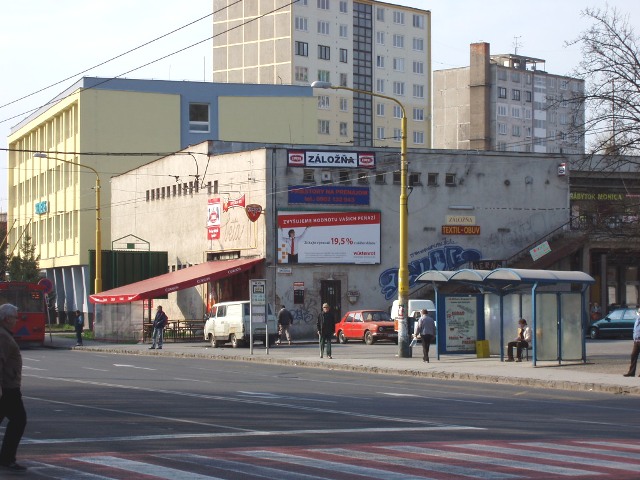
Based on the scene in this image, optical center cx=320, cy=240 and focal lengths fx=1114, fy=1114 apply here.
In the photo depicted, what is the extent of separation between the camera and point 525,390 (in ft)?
82.0

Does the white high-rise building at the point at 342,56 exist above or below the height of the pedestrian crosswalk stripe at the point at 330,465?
above

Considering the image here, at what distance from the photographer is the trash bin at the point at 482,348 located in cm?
3478

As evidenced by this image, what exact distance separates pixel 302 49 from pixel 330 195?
62.7m

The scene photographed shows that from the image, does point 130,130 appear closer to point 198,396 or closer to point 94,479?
point 198,396

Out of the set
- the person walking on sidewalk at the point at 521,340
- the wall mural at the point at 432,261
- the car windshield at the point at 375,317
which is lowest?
the person walking on sidewalk at the point at 521,340

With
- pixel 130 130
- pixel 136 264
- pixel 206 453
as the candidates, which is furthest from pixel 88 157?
pixel 206 453

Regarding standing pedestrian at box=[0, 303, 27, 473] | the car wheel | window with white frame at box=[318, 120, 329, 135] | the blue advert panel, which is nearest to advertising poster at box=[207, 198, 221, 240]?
the blue advert panel

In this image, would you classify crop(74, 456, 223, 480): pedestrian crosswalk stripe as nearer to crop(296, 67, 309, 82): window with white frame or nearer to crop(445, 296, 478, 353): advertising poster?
crop(445, 296, 478, 353): advertising poster

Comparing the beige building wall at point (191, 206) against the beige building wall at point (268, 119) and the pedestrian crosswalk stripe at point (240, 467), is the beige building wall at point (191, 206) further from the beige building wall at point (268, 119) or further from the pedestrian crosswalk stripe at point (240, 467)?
the pedestrian crosswalk stripe at point (240, 467)

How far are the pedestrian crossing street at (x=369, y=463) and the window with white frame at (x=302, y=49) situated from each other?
326ft

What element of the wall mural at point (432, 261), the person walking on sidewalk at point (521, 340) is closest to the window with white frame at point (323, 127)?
the wall mural at point (432, 261)

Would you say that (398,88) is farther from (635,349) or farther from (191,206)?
(635,349)

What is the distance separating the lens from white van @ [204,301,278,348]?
147 feet

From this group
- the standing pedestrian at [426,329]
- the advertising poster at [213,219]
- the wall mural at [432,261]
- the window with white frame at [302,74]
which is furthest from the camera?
the window with white frame at [302,74]
